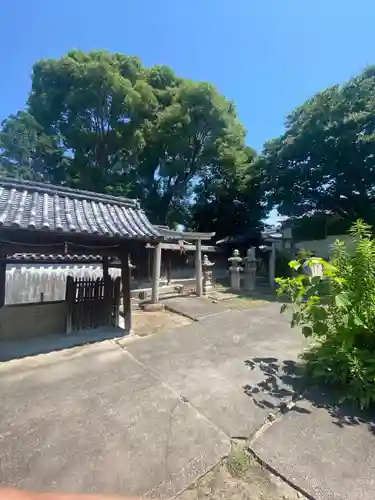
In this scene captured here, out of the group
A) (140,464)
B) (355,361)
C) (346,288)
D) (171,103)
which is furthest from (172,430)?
(171,103)

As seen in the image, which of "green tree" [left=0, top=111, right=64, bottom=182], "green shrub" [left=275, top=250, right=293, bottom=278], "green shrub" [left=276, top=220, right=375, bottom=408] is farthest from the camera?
"green tree" [left=0, top=111, right=64, bottom=182]

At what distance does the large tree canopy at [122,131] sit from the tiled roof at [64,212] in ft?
42.8

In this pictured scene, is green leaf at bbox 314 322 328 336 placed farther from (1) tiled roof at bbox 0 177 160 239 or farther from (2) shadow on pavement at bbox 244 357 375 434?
(1) tiled roof at bbox 0 177 160 239

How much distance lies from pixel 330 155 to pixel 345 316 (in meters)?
13.7

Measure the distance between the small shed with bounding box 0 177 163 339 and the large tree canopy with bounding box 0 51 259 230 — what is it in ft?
43.3

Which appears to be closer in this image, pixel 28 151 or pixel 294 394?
pixel 294 394

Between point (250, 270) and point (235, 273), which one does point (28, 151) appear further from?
point (250, 270)

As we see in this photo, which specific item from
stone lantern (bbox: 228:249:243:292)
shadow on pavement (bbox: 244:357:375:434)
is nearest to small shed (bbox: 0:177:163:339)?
shadow on pavement (bbox: 244:357:375:434)

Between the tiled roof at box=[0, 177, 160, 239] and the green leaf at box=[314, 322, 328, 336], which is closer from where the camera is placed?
the green leaf at box=[314, 322, 328, 336]

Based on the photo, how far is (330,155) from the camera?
48.2 feet

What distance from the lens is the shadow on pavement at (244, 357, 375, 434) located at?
10.7 feet

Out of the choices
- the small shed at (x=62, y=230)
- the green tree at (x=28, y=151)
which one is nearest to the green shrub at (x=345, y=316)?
the small shed at (x=62, y=230)

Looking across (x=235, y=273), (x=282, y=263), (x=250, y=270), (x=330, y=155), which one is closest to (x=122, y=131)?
(x=235, y=273)

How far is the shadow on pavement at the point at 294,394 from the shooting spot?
3.25m
